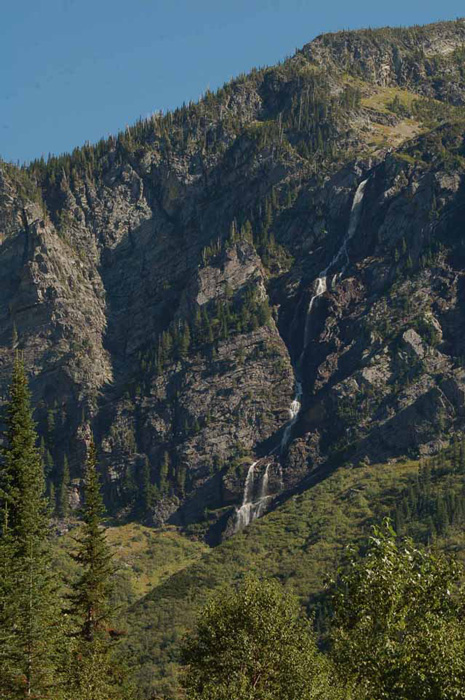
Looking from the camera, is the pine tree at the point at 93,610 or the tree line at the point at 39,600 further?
the pine tree at the point at 93,610

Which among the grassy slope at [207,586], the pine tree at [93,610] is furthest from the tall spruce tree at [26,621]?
the grassy slope at [207,586]

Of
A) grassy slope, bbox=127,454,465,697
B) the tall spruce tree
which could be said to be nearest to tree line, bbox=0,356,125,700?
the tall spruce tree

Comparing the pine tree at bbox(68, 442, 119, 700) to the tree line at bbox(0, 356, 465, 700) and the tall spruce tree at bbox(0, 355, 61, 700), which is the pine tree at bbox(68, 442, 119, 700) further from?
the tall spruce tree at bbox(0, 355, 61, 700)

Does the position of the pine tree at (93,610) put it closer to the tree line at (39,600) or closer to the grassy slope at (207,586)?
the tree line at (39,600)

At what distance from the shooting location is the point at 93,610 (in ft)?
236

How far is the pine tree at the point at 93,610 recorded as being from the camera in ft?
211

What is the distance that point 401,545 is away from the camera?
128 ft

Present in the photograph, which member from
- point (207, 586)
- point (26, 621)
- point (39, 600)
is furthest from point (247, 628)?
point (207, 586)

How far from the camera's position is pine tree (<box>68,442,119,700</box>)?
64.4m

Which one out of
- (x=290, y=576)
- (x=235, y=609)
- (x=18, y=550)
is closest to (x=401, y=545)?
(x=235, y=609)

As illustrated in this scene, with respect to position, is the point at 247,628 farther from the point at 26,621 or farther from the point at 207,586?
the point at 207,586

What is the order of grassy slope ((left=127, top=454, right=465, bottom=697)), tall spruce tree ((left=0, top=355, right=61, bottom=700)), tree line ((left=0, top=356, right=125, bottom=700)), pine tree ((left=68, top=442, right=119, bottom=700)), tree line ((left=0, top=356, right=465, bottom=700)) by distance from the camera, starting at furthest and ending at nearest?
grassy slope ((left=127, top=454, right=465, bottom=697)) → pine tree ((left=68, top=442, right=119, bottom=700)) → tree line ((left=0, top=356, right=125, bottom=700)) → tall spruce tree ((left=0, top=355, right=61, bottom=700)) → tree line ((left=0, top=356, right=465, bottom=700))

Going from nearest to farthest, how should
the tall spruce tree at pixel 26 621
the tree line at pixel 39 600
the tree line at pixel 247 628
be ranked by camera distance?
the tree line at pixel 247 628 < the tall spruce tree at pixel 26 621 < the tree line at pixel 39 600

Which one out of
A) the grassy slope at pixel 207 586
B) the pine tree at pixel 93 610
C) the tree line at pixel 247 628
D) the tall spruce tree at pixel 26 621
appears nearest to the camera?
the tree line at pixel 247 628
